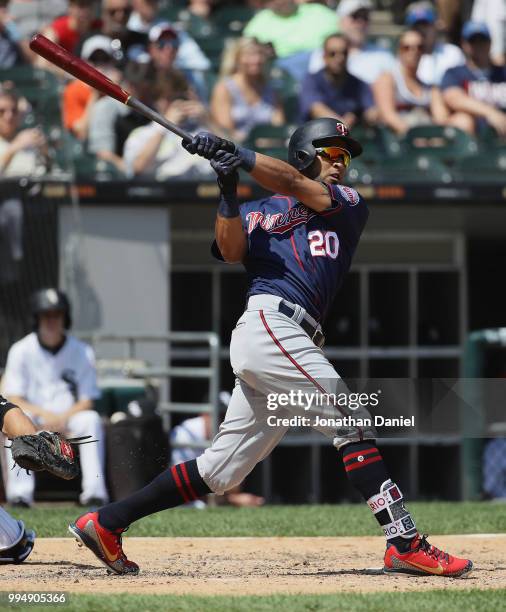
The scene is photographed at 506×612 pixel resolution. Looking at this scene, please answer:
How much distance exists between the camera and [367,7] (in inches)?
457

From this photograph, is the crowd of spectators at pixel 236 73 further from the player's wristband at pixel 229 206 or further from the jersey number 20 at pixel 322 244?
the player's wristband at pixel 229 206

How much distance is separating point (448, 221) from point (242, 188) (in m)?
2.10

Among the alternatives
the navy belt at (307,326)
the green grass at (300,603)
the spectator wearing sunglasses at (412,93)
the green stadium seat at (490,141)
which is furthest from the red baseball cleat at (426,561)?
the spectator wearing sunglasses at (412,93)

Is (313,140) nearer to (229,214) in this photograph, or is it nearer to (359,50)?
(229,214)

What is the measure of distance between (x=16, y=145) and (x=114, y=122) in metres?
0.81

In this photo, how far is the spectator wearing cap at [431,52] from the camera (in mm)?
11102

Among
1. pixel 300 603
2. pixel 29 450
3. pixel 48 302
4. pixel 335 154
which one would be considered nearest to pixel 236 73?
pixel 48 302

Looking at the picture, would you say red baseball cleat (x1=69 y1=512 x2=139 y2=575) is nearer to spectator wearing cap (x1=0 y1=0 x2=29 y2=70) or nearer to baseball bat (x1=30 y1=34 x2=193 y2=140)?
baseball bat (x1=30 y1=34 x2=193 y2=140)

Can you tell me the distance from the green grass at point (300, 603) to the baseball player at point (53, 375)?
13.6 ft

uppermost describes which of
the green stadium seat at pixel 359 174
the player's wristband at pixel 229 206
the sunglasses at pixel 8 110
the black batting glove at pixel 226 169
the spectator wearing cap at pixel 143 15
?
the spectator wearing cap at pixel 143 15

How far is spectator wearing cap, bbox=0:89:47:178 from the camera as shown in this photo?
9.50 metres

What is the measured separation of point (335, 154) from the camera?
476 cm

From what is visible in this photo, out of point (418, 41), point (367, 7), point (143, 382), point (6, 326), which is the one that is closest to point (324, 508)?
point (143, 382)

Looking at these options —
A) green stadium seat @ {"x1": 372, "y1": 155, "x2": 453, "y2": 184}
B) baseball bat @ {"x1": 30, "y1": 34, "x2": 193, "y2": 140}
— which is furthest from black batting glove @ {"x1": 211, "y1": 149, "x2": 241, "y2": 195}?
green stadium seat @ {"x1": 372, "y1": 155, "x2": 453, "y2": 184}
